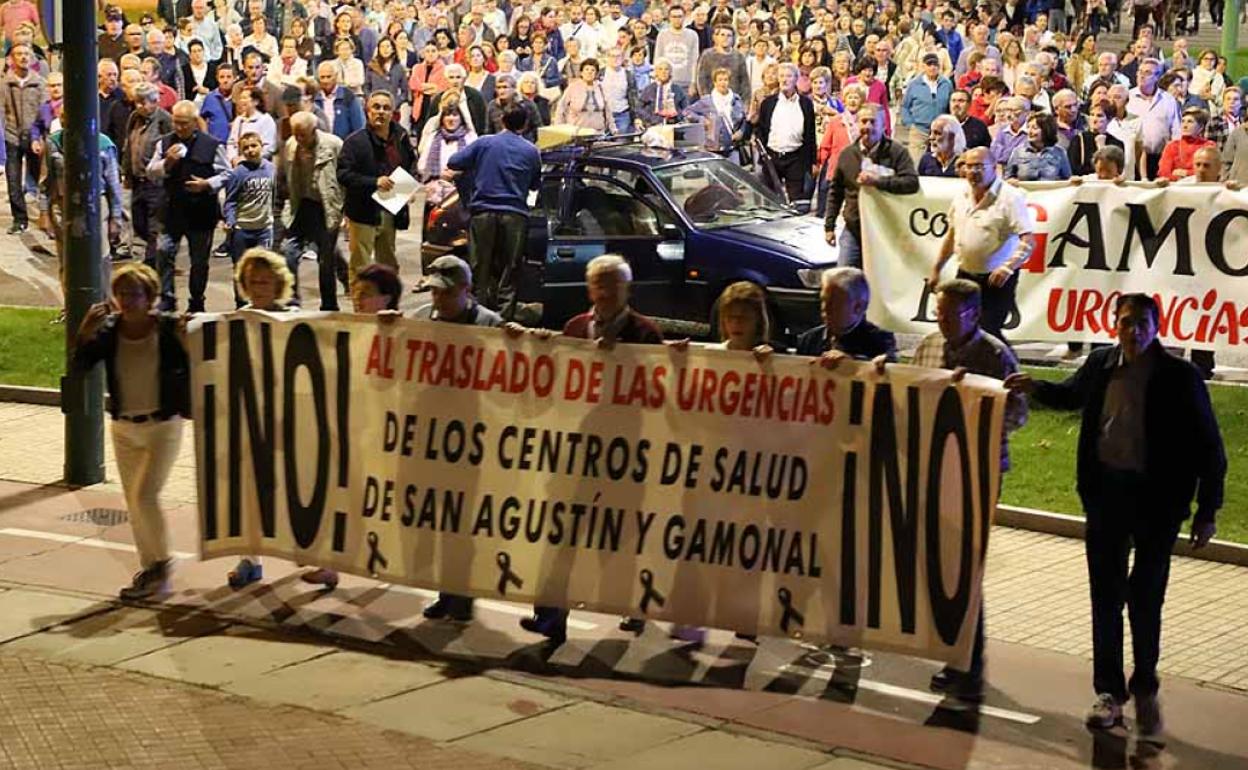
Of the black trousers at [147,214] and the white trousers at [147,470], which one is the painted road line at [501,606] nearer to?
the white trousers at [147,470]

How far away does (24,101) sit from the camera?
23.6 meters

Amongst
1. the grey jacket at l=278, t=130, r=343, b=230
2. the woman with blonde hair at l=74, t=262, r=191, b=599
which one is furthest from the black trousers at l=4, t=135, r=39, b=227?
the woman with blonde hair at l=74, t=262, r=191, b=599

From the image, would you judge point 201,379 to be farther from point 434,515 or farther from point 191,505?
point 191,505

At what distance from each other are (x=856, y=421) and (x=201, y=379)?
3.33 meters

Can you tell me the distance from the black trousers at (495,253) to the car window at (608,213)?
0.44 metres

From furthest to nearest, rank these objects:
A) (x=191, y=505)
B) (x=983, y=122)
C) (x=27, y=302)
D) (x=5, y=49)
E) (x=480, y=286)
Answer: (x=5, y=49), (x=983, y=122), (x=27, y=302), (x=480, y=286), (x=191, y=505)

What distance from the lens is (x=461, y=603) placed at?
11047 millimetres

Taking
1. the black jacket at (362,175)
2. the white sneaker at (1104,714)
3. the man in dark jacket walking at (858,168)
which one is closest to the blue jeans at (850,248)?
the man in dark jacket walking at (858,168)

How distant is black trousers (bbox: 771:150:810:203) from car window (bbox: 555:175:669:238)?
6.64 metres

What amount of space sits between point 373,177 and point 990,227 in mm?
5702

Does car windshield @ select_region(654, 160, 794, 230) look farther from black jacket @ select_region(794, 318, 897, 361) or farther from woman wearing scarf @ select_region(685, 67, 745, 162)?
black jacket @ select_region(794, 318, 897, 361)

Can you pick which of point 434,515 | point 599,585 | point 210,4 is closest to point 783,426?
point 599,585

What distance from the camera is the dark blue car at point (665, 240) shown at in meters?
17.2

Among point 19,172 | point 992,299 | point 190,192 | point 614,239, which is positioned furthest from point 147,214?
point 992,299
